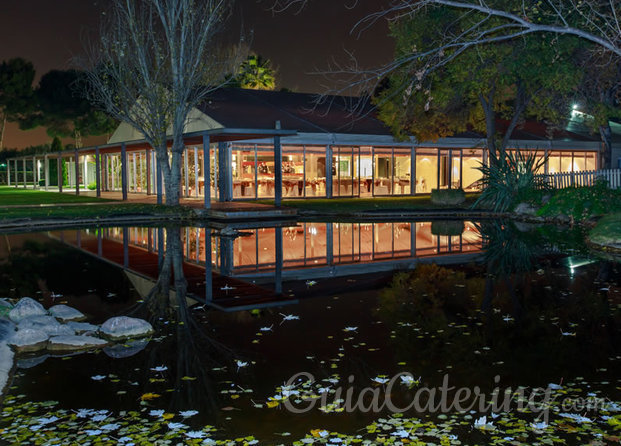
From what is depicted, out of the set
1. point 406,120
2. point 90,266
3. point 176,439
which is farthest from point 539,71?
point 176,439

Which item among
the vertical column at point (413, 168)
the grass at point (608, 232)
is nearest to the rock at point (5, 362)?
the grass at point (608, 232)

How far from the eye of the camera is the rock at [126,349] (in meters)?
6.65

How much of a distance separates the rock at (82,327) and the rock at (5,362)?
0.80m

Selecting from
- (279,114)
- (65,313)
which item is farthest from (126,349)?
(279,114)

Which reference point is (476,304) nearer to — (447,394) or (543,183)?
(447,394)

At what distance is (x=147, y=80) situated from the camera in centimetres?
2481

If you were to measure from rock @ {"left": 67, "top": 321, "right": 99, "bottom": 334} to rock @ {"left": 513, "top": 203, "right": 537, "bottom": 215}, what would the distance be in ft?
58.2

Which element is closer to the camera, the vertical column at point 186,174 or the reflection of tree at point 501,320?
the reflection of tree at point 501,320

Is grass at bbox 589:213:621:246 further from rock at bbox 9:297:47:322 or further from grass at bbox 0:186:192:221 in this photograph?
grass at bbox 0:186:192:221

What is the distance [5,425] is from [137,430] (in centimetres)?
103

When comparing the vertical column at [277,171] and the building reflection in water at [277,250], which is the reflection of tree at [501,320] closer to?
the building reflection in water at [277,250]

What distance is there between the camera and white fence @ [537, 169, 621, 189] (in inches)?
908

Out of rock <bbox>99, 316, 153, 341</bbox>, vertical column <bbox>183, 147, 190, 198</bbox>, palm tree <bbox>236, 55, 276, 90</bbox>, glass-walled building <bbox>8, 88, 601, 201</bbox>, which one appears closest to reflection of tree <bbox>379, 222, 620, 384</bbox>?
rock <bbox>99, 316, 153, 341</bbox>

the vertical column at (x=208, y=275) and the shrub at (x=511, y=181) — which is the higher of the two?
the shrub at (x=511, y=181)
